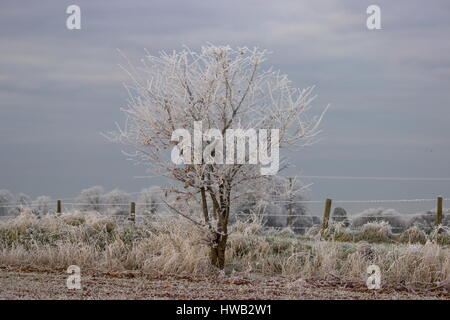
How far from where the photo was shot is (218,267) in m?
11.4

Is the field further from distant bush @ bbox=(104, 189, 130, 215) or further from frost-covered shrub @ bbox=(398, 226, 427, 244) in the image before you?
distant bush @ bbox=(104, 189, 130, 215)

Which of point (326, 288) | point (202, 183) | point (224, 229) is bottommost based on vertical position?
point (326, 288)

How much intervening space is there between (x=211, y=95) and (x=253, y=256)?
3.41 metres

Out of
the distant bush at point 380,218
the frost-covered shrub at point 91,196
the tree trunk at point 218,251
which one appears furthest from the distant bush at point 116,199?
the tree trunk at point 218,251

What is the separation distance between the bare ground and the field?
0.04ft

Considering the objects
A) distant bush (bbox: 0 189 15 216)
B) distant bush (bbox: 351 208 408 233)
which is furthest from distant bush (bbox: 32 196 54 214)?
distant bush (bbox: 351 208 408 233)

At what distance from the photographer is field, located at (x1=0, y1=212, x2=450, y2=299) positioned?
29.6 ft

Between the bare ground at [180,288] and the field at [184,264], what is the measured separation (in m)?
0.01

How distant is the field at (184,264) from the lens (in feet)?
29.6

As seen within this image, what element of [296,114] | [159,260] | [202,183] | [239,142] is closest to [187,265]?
[159,260]

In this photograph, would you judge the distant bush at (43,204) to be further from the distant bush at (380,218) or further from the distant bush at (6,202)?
the distant bush at (380,218)

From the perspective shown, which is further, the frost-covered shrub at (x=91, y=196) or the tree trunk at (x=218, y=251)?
the frost-covered shrub at (x=91, y=196)
